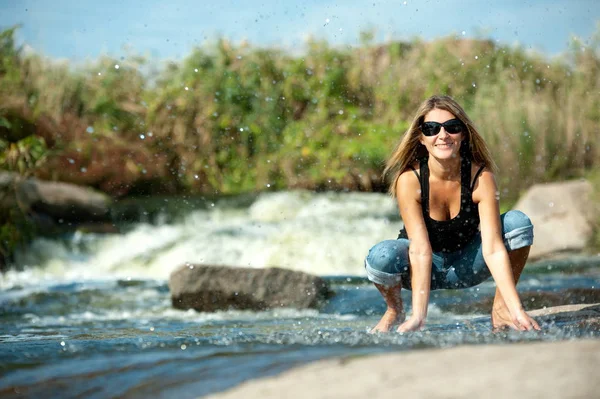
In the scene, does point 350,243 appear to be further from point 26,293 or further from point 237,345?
point 237,345

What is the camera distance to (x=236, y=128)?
14328 mm

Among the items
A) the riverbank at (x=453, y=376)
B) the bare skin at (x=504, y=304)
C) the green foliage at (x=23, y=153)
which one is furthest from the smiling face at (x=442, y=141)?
the green foliage at (x=23, y=153)

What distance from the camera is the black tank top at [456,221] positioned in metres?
4.00

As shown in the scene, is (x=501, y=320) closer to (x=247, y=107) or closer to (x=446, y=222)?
(x=446, y=222)

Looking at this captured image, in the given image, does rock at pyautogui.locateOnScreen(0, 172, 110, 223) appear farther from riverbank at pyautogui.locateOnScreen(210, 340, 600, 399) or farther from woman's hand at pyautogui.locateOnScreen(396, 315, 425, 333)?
riverbank at pyautogui.locateOnScreen(210, 340, 600, 399)

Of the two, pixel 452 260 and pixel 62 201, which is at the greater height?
pixel 62 201

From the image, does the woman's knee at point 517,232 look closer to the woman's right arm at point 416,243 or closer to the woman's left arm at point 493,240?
the woman's left arm at point 493,240

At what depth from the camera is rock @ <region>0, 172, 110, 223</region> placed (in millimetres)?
10828

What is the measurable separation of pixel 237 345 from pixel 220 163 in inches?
427

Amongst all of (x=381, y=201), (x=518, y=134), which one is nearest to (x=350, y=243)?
(x=381, y=201)

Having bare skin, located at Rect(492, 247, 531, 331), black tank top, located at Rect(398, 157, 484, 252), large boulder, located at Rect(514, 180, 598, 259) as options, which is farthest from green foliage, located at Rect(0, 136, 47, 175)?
bare skin, located at Rect(492, 247, 531, 331)

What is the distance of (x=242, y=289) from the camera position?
20.6 ft

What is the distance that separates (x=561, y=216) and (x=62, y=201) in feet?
19.9

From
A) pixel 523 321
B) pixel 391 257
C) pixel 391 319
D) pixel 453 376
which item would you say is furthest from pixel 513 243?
pixel 453 376
